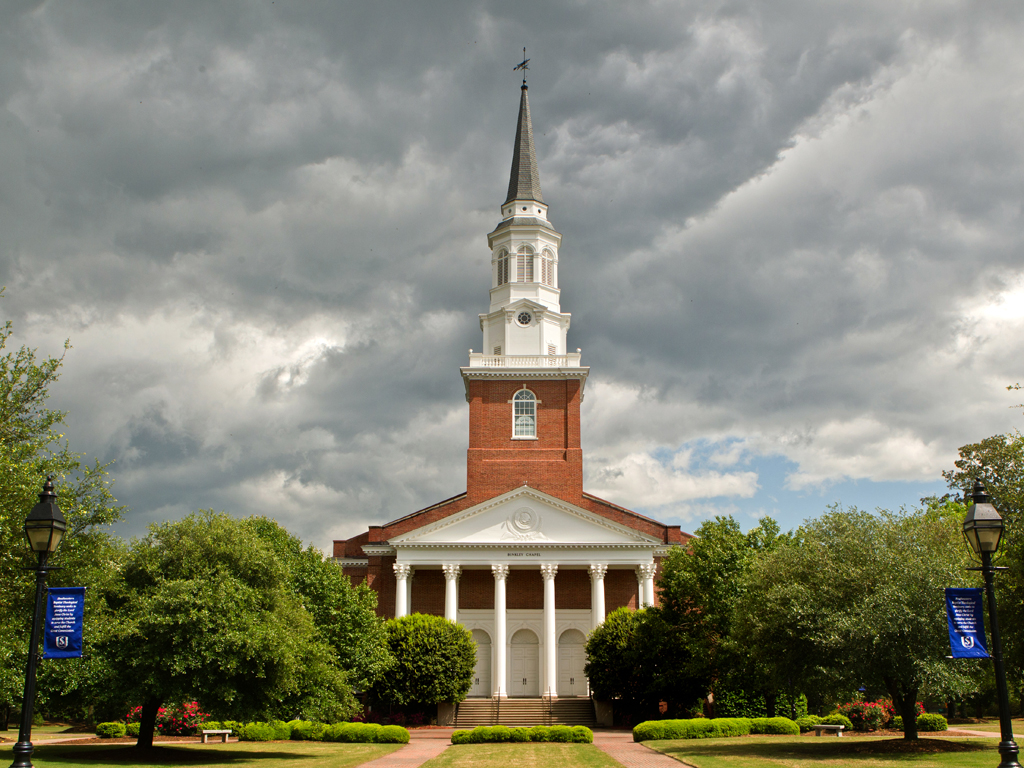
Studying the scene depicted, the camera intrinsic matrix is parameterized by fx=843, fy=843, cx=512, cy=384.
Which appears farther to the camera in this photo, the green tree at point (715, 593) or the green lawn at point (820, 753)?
the green tree at point (715, 593)

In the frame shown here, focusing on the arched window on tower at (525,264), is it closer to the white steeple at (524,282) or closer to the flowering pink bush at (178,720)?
the white steeple at (524,282)

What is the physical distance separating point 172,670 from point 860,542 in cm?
1980

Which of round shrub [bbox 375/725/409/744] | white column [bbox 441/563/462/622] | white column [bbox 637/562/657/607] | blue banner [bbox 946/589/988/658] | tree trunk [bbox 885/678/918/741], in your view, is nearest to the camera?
blue banner [bbox 946/589/988/658]

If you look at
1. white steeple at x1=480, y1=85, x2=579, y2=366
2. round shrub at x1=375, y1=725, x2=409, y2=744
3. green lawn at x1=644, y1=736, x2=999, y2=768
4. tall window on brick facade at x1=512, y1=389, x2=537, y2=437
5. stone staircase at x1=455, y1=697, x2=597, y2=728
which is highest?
white steeple at x1=480, y1=85, x2=579, y2=366

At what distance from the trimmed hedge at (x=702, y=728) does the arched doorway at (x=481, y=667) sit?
17.4m

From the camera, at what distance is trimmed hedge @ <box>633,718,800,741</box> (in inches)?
1243

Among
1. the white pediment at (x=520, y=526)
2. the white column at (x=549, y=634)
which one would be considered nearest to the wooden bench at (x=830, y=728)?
the white column at (x=549, y=634)

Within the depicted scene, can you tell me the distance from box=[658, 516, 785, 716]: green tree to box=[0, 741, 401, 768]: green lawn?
543 inches

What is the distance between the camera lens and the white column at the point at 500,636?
149ft

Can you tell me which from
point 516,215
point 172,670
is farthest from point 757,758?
point 516,215

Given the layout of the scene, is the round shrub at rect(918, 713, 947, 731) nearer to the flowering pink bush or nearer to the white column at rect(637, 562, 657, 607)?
the white column at rect(637, 562, 657, 607)

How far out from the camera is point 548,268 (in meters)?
54.6

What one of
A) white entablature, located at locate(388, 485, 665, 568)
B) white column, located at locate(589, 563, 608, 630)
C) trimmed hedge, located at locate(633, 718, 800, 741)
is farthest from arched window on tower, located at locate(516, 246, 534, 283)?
trimmed hedge, located at locate(633, 718, 800, 741)

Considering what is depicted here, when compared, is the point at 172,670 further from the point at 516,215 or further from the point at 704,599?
the point at 516,215
